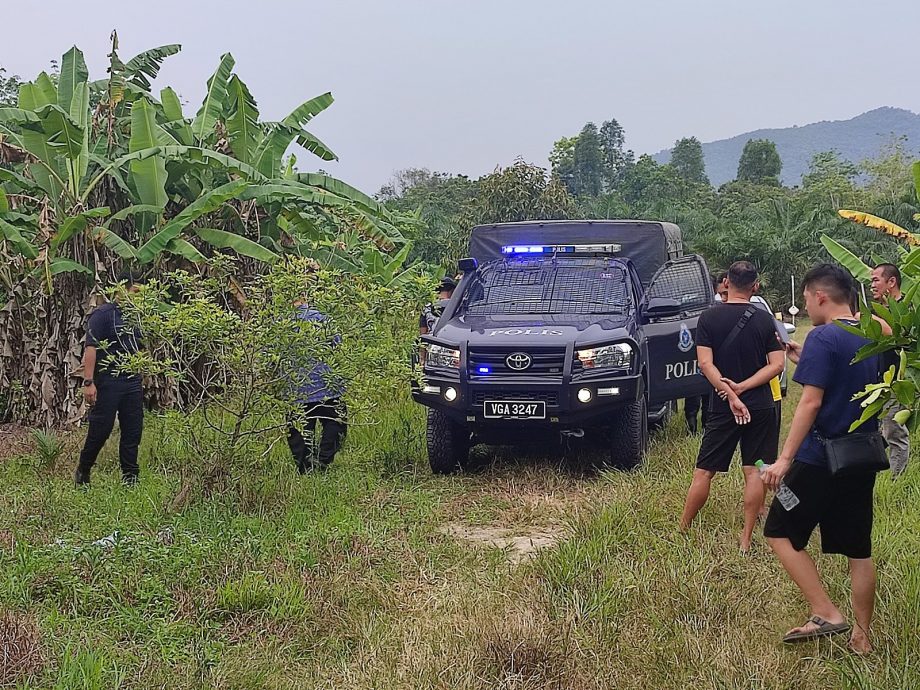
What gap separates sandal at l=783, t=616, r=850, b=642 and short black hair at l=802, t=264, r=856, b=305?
4.60 feet

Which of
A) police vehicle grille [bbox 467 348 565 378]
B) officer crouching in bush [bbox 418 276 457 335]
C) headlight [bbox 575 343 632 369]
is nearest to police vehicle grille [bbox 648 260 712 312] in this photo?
headlight [bbox 575 343 632 369]

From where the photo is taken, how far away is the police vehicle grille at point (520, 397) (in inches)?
276

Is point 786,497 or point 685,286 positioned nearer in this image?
point 786,497

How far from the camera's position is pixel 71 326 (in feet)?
31.2

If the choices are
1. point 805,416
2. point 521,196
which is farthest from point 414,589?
point 521,196

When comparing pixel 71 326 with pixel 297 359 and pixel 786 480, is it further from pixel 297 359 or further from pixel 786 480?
pixel 786 480

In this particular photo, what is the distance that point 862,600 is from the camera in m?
3.95

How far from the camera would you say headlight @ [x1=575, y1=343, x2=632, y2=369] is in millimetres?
7086

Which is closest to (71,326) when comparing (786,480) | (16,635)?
(16,635)

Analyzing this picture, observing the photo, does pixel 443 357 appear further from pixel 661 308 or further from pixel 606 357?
pixel 661 308

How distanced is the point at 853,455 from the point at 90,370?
525 centimetres

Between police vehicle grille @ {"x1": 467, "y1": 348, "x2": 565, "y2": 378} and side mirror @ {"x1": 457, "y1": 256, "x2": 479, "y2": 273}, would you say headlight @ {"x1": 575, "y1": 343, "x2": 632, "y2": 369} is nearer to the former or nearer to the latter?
police vehicle grille @ {"x1": 467, "y1": 348, "x2": 565, "y2": 378}

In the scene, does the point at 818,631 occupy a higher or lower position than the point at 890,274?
lower

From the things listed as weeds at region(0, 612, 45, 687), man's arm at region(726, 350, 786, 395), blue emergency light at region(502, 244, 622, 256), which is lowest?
weeds at region(0, 612, 45, 687)
